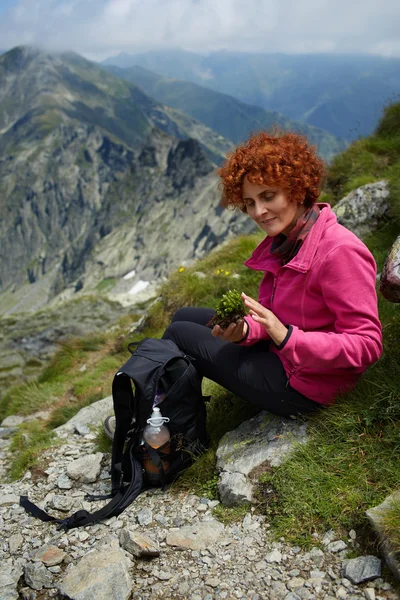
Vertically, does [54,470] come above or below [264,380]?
below

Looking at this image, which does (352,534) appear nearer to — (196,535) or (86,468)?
(196,535)

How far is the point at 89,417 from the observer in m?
7.67

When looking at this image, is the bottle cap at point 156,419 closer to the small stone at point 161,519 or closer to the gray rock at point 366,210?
the small stone at point 161,519

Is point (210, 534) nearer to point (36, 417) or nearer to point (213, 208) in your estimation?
point (36, 417)

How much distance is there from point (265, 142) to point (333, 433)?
8.98 feet

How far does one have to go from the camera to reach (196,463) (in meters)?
4.85

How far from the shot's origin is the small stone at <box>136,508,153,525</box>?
4.39 metres

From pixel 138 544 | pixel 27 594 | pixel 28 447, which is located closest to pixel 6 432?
pixel 28 447

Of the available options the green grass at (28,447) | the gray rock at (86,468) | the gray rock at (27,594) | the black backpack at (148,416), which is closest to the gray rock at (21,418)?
the green grass at (28,447)

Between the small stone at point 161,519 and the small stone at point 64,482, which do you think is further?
the small stone at point 64,482

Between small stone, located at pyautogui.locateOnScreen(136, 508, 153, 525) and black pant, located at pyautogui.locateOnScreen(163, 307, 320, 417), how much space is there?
1458 mm

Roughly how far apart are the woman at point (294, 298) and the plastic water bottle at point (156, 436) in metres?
0.70

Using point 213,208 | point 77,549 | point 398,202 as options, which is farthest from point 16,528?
point 213,208

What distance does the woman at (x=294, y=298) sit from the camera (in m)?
3.68
